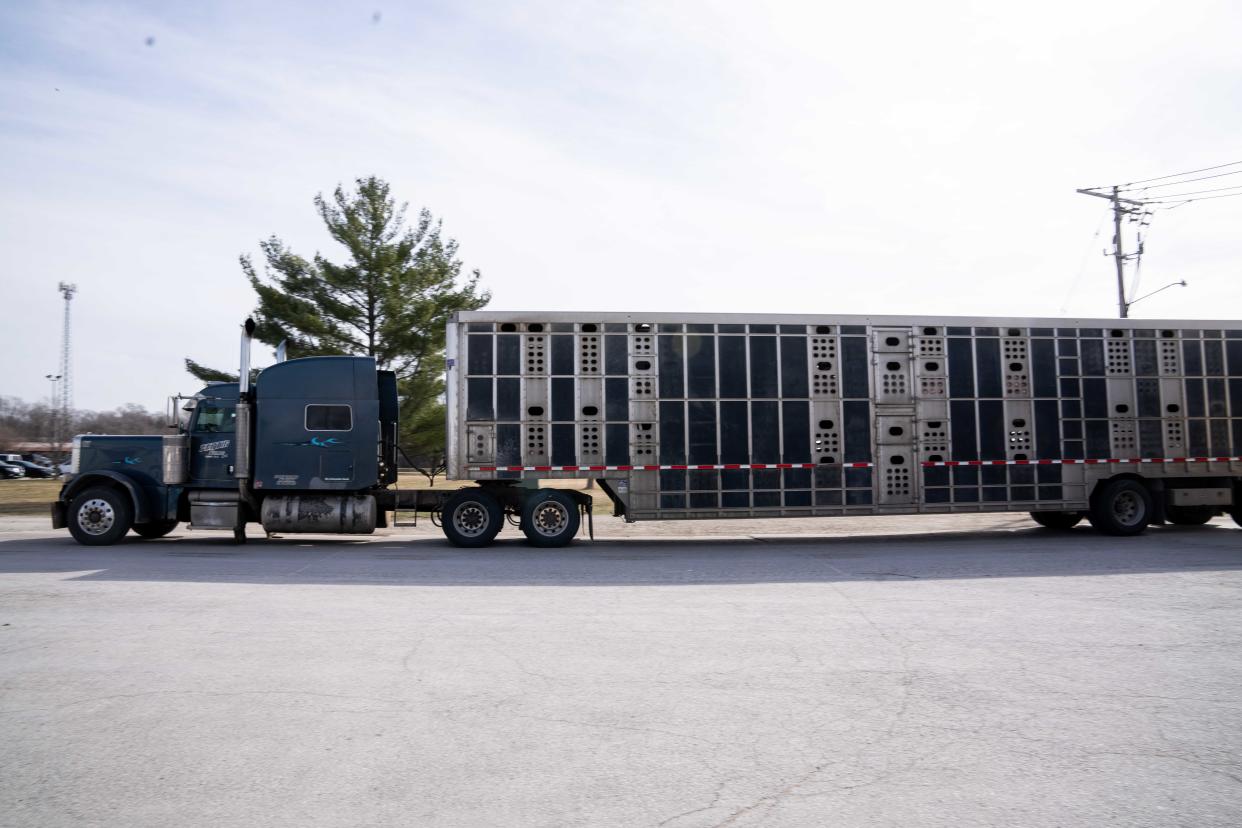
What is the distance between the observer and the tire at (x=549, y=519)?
591 inches

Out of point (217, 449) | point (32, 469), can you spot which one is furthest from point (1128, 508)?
point (32, 469)

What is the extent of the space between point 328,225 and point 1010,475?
20.4 metres

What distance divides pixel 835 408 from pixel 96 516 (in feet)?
44.4

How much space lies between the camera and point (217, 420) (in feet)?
50.0

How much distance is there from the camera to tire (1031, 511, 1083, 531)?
60.2 feet

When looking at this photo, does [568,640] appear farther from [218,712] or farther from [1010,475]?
[1010,475]

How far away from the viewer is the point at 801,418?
619 inches

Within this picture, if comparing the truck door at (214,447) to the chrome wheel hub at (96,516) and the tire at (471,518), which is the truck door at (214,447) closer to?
the chrome wheel hub at (96,516)

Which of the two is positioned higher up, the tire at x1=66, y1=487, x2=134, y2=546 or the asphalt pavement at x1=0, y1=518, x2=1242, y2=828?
the tire at x1=66, y1=487, x2=134, y2=546

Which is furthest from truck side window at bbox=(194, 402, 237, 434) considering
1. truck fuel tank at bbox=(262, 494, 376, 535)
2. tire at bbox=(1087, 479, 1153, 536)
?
tire at bbox=(1087, 479, 1153, 536)

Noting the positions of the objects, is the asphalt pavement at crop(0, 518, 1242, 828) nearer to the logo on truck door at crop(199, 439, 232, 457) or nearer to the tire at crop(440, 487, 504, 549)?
the tire at crop(440, 487, 504, 549)

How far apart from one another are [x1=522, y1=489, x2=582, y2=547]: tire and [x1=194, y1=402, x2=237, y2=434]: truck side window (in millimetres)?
5598

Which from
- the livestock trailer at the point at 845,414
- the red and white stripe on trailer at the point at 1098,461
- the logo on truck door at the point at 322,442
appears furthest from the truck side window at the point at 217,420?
the red and white stripe on trailer at the point at 1098,461

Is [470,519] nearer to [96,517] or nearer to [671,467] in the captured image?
[671,467]
